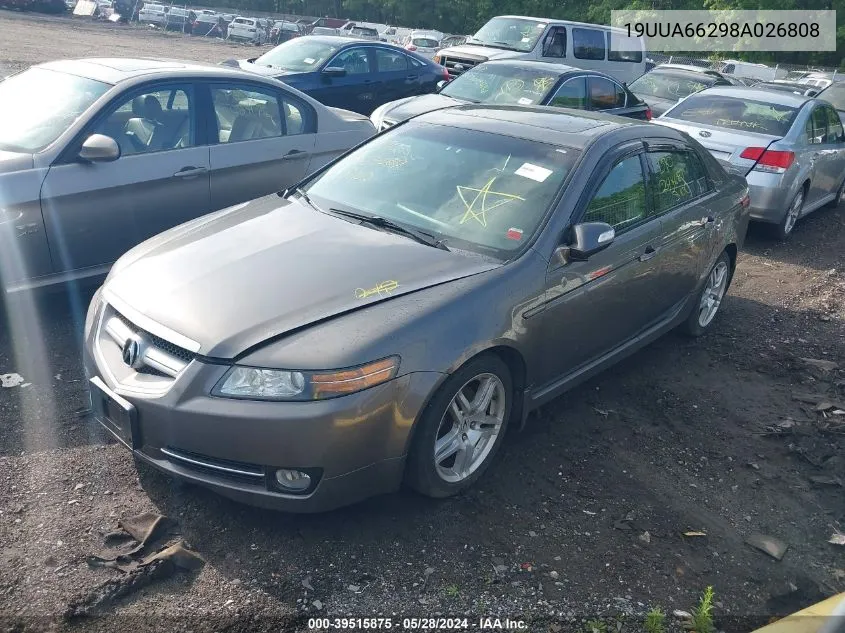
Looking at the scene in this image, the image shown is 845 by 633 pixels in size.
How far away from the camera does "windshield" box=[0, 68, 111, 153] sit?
5.31 metres

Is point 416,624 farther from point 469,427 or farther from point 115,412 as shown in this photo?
point 115,412

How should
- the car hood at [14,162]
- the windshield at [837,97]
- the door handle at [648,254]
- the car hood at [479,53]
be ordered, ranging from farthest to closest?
1. the windshield at [837,97]
2. the car hood at [479,53]
3. the car hood at [14,162]
4. the door handle at [648,254]

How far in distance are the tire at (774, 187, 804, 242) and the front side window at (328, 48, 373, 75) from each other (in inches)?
261

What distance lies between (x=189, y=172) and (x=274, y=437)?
329 cm

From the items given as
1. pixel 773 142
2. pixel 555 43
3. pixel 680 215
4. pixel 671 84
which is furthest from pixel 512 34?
pixel 680 215

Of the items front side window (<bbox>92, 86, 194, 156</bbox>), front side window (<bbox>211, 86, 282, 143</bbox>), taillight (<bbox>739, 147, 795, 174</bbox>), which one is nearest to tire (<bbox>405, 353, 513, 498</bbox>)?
front side window (<bbox>92, 86, 194, 156</bbox>)

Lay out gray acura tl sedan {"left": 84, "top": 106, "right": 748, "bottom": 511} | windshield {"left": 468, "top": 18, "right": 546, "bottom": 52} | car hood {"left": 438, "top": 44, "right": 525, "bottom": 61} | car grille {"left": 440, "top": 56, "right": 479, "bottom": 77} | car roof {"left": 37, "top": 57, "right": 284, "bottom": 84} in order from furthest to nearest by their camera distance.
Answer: windshield {"left": 468, "top": 18, "right": 546, "bottom": 52} → car grille {"left": 440, "top": 56, "right": 479, "bottom": 77} → car hood {"left": 438, "top": 44, "right": 525, "bottom": 61} → car roof {"left": 37, "top": 57, "right": 284, "bottom": 84} → gray acura tl sedan {"left": 84, "top": 106, "right": 748, "bottom": 511}

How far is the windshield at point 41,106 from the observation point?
531 centimetres

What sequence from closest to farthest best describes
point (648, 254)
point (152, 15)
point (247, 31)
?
point (648, 254) → point (247, 31) → point (152, 15)

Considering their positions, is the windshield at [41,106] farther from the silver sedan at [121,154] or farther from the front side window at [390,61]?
the front side window at [390,61]

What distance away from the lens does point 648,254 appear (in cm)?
486

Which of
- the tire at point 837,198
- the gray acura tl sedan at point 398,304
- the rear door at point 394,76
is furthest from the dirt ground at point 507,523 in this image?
the rear door at point 394,76

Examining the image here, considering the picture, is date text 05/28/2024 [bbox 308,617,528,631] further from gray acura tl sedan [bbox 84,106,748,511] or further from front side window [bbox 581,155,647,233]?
front side window [bbox 581,155,647,233]

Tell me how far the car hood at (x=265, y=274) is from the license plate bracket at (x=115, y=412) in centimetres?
37
